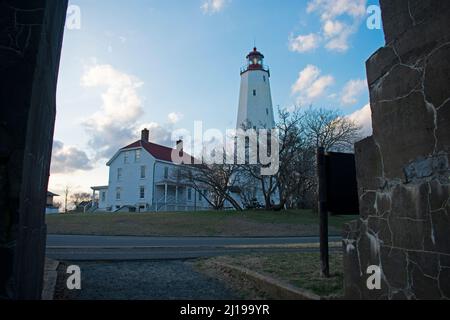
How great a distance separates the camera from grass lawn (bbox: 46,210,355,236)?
21109mm

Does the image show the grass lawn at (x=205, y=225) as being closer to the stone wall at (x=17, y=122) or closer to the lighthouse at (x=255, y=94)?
the stone wall at (x=17, y=122)

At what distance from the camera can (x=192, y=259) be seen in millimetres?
9531

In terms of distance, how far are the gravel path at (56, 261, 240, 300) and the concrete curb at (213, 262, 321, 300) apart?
45 cm

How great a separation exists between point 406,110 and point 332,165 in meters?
2.89

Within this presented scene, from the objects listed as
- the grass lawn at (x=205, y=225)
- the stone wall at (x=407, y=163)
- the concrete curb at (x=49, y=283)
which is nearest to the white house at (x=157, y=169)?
the grass lawn at (x=205, y=225)

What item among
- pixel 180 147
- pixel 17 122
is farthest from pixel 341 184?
pixel 180 147

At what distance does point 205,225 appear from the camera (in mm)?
23844

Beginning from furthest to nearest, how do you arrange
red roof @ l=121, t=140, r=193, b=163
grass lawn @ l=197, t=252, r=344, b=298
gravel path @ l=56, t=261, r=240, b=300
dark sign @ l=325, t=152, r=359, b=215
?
red roof @ l=121, t=140, r=193, b=163 → dark sign @ l=325, t=152, r=359, b=215 → gravel path @ l=56, t=261, r=240, b=300 → grass lawn @ l=197, t=252, r=344, b=298

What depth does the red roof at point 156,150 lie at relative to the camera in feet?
149

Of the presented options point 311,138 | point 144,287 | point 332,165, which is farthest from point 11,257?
point 311,138

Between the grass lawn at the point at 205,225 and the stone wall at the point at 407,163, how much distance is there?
1740 centimetres

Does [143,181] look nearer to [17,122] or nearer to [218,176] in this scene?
[218,176]

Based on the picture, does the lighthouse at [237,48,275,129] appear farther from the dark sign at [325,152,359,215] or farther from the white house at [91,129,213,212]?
the dark sign at [325,152,359,215]

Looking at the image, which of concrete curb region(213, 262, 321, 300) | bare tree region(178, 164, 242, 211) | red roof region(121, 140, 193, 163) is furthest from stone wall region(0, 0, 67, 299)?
red roof region(121, 140, 193, 163)
